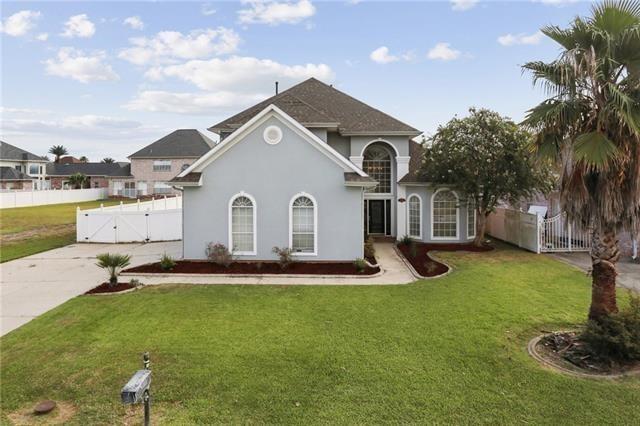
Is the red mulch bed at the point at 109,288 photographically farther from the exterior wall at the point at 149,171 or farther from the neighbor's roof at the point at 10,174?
the neighbor's roof at the point at 10,174

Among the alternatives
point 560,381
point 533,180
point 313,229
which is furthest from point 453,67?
point 560,381

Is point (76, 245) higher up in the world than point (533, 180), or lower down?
lower down

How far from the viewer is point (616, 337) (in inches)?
254

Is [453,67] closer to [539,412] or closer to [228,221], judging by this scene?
[228,221]

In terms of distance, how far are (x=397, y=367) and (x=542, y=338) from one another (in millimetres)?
3630

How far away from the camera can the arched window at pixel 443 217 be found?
2075 centimetres

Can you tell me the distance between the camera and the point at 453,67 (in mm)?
21391

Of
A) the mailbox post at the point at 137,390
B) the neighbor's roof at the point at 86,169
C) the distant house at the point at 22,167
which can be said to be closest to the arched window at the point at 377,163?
the mailbox post at the point at 137,390

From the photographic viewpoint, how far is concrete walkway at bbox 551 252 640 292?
12.2m

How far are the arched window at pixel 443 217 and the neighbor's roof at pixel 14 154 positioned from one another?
2834 inches

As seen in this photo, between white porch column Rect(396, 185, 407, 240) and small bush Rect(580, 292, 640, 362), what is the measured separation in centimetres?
1469

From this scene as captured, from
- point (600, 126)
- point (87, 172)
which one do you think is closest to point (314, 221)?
point (600, 126)

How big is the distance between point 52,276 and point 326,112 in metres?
16.1

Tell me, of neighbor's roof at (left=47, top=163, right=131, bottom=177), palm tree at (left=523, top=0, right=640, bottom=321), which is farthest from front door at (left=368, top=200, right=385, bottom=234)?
neighbor's roof at (left=47, top=163, right=131, bottom=177)
